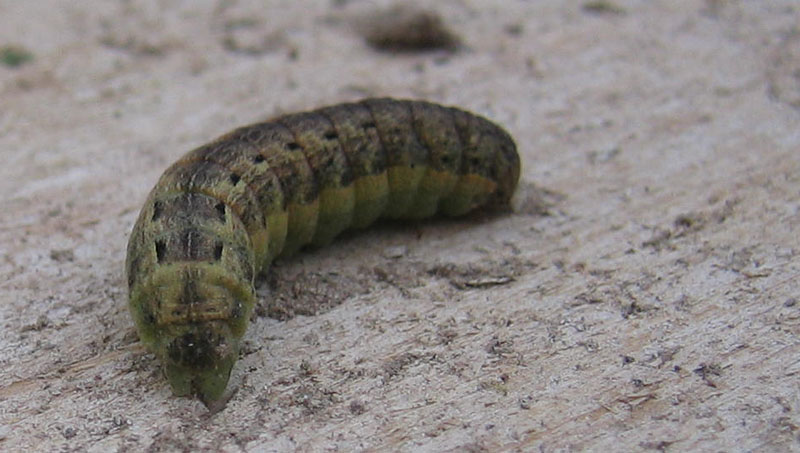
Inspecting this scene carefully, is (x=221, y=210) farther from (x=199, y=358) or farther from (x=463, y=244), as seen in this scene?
(x=463, y=244)

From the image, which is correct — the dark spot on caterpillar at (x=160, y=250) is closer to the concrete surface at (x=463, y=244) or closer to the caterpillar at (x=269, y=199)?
the caterpillar at (x=269, y=199)

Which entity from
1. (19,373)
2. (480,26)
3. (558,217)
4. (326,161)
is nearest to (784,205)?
(558,217)

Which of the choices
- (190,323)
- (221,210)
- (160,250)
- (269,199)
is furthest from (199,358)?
(269,199)

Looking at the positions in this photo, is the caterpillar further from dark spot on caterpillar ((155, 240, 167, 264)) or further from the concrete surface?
the concrete surface

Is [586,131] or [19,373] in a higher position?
[586,131]

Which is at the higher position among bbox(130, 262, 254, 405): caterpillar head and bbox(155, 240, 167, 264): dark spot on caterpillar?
bbox(155, 240, 167, 264): dark spot on caterpillar

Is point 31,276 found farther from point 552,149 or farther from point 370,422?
point 552,149

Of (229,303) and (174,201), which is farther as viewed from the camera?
(174,201)

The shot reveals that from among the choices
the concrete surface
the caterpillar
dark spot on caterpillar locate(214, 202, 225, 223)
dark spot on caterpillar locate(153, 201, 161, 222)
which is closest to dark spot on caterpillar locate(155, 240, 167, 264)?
the caterpillar
